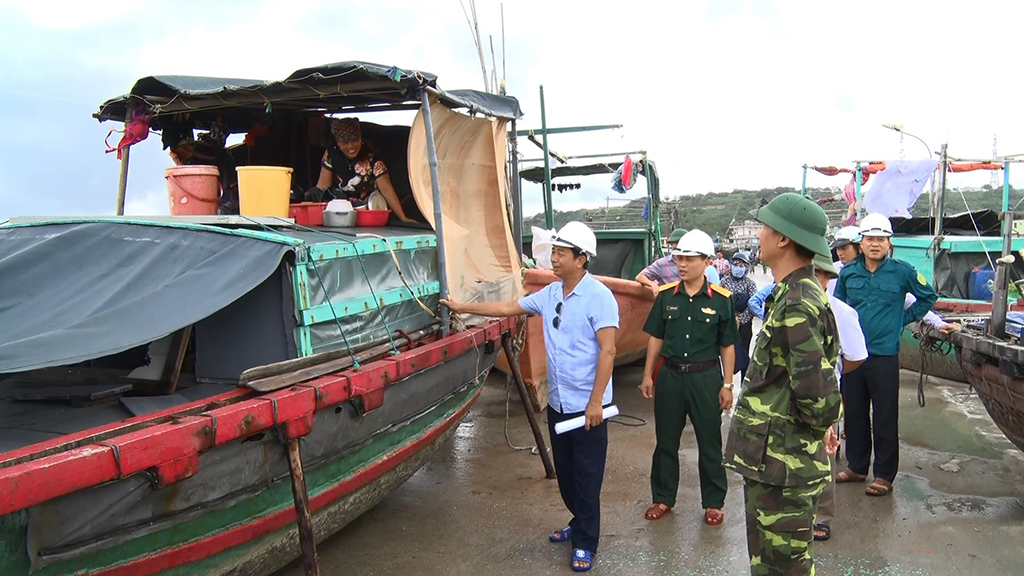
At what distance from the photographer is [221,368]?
334 centimetres

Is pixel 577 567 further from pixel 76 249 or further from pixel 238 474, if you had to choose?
pixel 76 249

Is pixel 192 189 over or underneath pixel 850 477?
over

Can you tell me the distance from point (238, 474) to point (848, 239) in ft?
12.8

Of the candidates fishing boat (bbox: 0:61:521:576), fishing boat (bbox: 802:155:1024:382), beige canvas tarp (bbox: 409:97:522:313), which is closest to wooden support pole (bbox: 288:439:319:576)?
fishing boat (bbox: 0:61:521:576)

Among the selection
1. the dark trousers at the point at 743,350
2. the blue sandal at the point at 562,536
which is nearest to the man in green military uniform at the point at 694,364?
the blue sandal at the point at 562,536

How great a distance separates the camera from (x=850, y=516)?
4.32m

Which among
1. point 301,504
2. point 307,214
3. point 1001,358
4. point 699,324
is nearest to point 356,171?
point 307,214

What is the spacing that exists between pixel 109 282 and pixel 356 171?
2.46 meters

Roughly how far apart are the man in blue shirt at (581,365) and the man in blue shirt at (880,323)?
184 cm

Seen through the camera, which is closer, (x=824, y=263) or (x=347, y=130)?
(x=824, y=263)

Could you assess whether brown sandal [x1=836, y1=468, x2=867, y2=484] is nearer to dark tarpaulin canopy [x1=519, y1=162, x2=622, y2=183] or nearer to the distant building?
dark tarpaulin canopy [x1=519, y1=162, x2=622, y2=183]

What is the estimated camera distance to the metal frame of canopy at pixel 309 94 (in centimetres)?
404

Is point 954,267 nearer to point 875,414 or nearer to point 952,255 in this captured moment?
point 952,255

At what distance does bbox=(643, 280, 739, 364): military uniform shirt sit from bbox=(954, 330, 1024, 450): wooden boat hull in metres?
1.37
